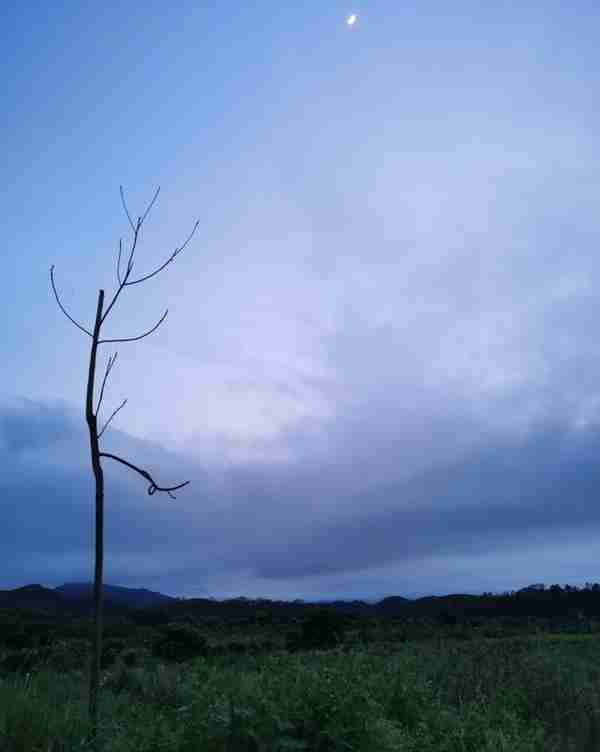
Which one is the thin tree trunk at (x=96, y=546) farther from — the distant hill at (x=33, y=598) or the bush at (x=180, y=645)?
the distant hill at (x=33, y=598)

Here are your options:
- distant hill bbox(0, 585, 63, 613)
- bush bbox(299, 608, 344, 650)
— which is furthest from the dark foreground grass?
distant hill bbox(0, 585, 63, 613)

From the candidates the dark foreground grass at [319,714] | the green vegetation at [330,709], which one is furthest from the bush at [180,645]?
the dark foreground grass at [319,714]

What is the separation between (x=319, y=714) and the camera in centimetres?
678

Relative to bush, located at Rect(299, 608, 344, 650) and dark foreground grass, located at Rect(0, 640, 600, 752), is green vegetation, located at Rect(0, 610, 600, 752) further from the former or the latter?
bush, located at Rect(299, 608, 344, 650)

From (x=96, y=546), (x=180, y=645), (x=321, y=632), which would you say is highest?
(x=96, y=546)

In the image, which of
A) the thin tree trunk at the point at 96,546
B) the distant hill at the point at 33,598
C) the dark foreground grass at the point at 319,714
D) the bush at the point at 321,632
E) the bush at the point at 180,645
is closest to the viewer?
the dark foreground grass at the point at 319,714

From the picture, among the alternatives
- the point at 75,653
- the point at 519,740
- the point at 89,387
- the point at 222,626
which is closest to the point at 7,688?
the point at 89,387

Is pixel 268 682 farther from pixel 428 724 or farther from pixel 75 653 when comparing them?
pixel 75 653

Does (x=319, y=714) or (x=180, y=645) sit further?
(x=180, y=645)

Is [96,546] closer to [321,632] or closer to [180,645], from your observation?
[180,645]

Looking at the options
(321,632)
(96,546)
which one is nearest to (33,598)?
(321,632)

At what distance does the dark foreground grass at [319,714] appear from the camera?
6395mm

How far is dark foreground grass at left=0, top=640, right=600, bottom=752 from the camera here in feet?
21.0

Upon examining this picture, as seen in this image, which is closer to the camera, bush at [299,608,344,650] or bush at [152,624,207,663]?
bush at [152,624,207,663]
